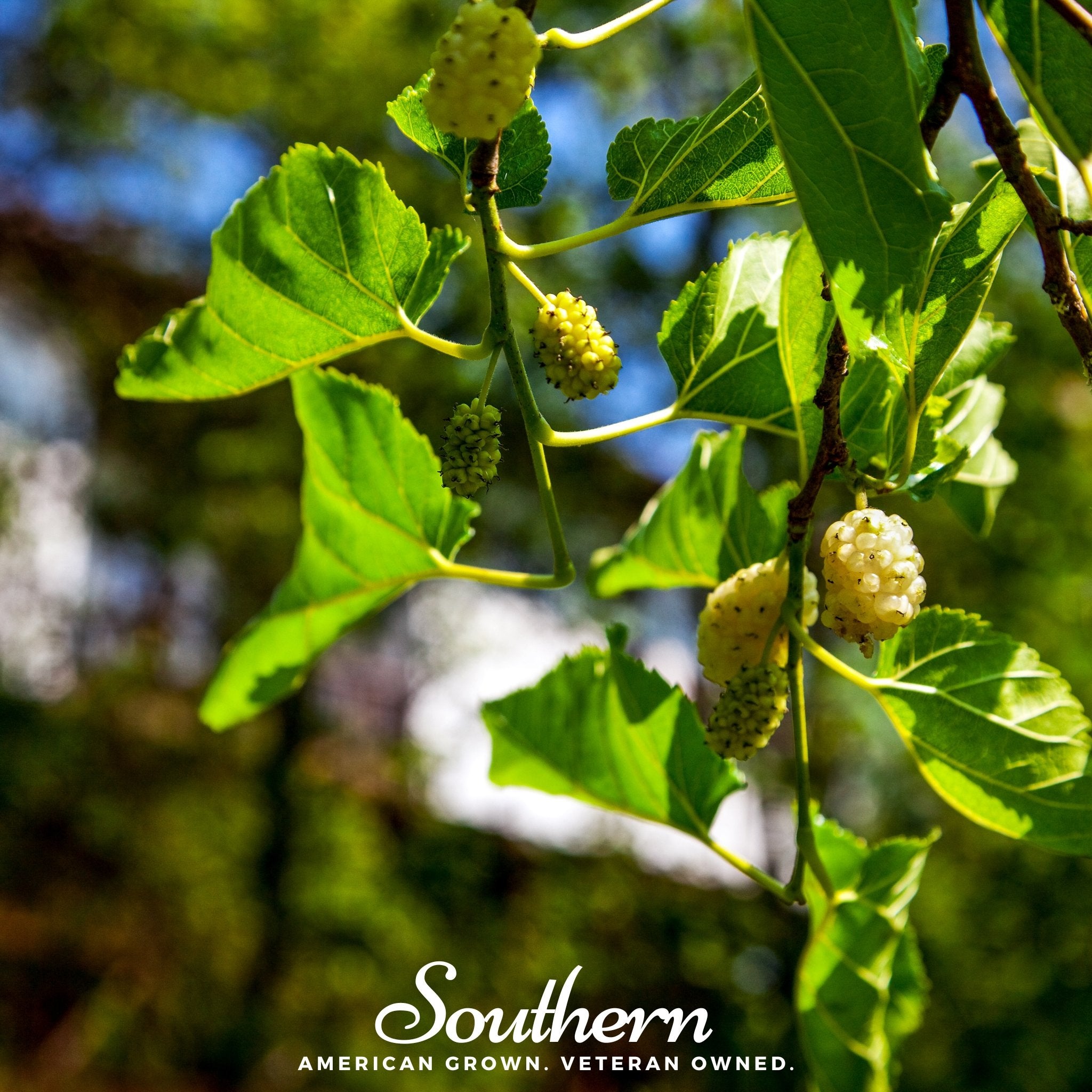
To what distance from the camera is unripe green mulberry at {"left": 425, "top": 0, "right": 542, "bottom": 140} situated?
20 centimetres

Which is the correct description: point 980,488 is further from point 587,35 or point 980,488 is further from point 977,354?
point 587,35

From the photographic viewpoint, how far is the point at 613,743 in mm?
374

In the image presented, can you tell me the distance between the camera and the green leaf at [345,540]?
1.00 ft

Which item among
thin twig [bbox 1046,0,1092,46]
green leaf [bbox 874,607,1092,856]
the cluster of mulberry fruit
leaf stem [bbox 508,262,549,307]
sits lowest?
green leaf [bbox 874,607,1092,856]

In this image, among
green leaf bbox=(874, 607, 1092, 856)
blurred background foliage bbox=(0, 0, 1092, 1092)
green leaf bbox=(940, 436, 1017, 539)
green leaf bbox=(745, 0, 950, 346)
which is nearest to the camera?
green leaf bbox=(745, 0, 950, 346)

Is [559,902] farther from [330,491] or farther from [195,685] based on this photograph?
[330,491]

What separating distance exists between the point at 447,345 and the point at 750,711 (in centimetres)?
15

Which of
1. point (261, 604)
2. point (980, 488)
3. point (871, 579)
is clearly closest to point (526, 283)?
point (871, 579)

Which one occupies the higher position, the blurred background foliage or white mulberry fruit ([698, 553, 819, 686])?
white mulberry fruit ([698, 553, 819, 686])

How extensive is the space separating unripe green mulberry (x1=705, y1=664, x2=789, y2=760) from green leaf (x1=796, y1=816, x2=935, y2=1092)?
0.29ft

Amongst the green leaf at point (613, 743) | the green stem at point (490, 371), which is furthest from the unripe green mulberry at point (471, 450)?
the green leaf at point (613, 743)

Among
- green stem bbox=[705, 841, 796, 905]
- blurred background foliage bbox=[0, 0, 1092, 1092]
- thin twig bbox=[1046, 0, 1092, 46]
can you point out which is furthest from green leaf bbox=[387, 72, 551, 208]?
blurred background foliage bbox=[0, 0, 1092, 1092]

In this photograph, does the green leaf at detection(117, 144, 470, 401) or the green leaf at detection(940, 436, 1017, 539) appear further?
the green leaf at detection(940, 436, 1017, 539)

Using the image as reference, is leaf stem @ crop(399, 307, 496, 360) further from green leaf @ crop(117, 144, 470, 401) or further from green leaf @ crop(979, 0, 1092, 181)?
green leaf @ crop(979, 0, 1092, 181)
